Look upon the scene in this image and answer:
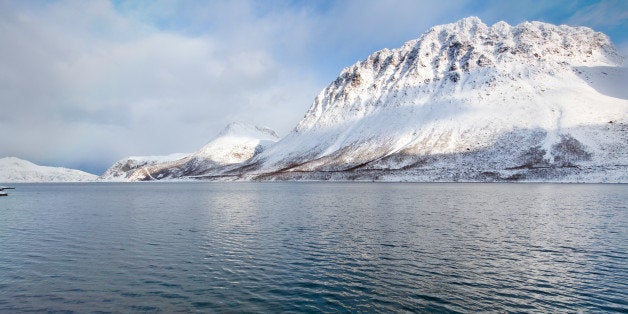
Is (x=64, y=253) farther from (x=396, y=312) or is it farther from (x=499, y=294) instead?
(x=499, y=294)

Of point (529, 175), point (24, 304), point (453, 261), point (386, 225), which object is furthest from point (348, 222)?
point (529, 175)

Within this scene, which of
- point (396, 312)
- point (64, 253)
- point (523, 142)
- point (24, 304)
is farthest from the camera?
point (523, 142)

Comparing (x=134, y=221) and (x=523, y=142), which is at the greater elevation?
(x=523, y=142)

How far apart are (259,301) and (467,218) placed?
38374 millimetres

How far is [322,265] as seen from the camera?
28516 millimetres

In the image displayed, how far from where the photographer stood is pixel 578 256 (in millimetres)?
30094

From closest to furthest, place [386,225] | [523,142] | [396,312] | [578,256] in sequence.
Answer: [396,312]
[578,256]
[386,225]
[523,142]

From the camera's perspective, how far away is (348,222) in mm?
49656

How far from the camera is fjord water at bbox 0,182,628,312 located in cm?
2098

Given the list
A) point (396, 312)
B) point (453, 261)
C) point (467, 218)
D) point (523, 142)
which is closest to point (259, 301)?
point (396, 312)

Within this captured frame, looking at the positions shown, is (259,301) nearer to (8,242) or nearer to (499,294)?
(499,294)

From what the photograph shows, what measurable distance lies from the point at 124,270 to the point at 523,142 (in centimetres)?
21153

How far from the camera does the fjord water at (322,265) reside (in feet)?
68.8

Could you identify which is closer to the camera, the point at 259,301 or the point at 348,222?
the point at 259,301
